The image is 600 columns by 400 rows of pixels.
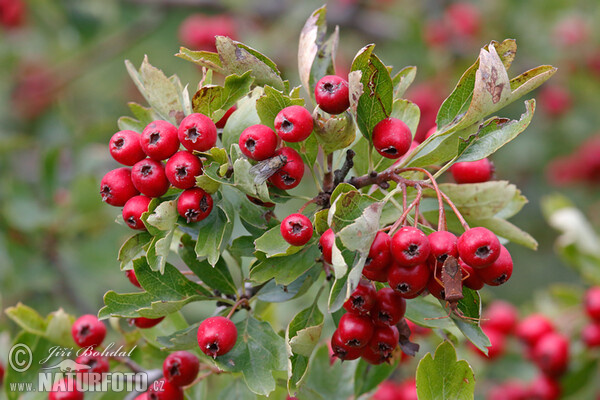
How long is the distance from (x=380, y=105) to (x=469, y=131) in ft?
0.70

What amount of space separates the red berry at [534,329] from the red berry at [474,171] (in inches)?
56.0

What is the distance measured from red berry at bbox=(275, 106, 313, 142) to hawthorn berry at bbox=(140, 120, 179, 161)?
0.81 ft

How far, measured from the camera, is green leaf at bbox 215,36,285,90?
1.37 meters

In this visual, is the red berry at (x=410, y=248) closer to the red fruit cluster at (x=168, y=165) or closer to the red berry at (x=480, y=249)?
the red berry at (x=480, y=249)

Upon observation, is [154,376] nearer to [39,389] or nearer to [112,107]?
[39,389]

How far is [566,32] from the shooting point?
5.27m

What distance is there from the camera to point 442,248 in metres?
1.22

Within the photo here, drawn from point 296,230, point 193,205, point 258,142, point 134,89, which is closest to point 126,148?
point 193,205

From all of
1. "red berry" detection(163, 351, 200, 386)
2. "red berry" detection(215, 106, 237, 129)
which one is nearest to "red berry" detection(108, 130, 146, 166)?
"red berry" detection(215, 106, 237, 129)

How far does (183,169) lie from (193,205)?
8cm

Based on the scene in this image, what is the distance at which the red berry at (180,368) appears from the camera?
1.52 meters

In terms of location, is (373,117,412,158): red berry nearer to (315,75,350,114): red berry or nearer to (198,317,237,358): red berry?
(315,75,350,114): red berry

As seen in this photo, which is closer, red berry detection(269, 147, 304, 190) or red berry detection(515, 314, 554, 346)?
red berry detection(269, 147, 304, 190)

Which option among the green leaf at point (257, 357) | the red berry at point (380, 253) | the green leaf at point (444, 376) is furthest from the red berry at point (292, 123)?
the green leaf at point (444, 376)
